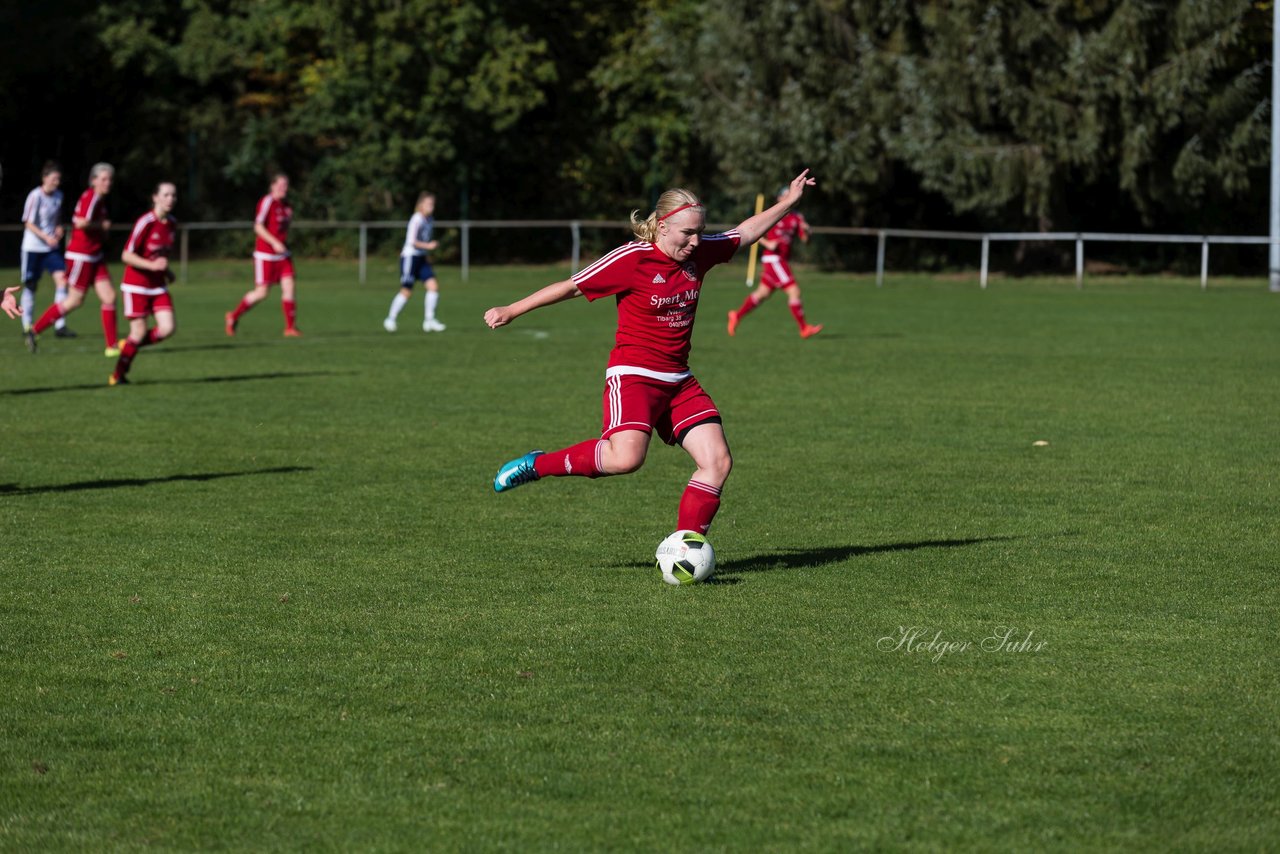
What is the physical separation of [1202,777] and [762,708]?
1422 mm

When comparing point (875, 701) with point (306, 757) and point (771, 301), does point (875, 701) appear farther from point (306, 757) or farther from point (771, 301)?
point (771, 301)

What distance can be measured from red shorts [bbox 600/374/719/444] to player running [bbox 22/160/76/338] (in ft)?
46.9

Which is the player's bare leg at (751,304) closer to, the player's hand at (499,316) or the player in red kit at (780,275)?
the player in red kit at (780,275)

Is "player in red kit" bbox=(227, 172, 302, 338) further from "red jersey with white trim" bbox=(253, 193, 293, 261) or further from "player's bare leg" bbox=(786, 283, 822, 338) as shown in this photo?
"player's bare leg" bbox=(786, 283, 822, 338)

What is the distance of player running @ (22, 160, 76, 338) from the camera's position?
20.8 meters

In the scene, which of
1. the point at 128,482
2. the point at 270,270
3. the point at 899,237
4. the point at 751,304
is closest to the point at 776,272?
the point at 751,304

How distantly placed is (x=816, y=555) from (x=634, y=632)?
1865 mm

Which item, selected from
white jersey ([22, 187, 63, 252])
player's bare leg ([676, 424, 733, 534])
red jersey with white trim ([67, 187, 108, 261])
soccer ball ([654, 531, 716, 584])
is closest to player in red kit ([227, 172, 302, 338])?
white jersey ([22, 187, 63, 252])

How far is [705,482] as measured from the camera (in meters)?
7.92

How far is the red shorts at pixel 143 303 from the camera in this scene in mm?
16312

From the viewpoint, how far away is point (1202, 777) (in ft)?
16.4

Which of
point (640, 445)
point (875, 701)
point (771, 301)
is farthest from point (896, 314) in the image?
point (875, 701)

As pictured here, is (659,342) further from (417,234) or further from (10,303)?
(417,234)
